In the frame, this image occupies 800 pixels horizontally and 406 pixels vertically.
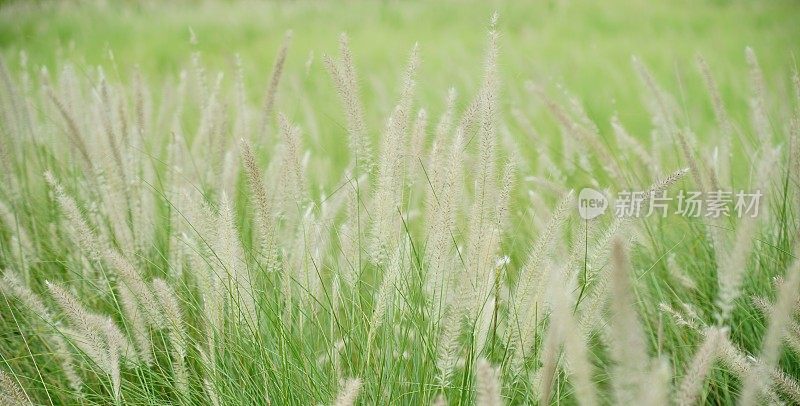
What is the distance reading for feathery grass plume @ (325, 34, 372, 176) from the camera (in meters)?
1.44

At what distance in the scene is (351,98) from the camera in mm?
1448

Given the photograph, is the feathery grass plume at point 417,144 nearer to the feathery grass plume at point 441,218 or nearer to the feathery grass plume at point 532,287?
the feathery grass plume at point 441,218

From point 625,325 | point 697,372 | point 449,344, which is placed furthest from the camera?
point 449,344

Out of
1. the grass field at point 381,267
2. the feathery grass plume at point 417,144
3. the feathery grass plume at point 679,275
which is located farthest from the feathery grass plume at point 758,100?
the feathery grass plume at point 417,144

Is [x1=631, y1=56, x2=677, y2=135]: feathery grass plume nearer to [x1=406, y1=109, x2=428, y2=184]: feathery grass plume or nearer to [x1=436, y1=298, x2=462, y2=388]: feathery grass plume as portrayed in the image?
[x1=406, y1=109, x2=428, y2=184]: feathery grass plume

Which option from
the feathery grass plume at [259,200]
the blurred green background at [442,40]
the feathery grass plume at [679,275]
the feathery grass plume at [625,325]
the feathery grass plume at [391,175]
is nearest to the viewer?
the feathery grass plume at [625,325]

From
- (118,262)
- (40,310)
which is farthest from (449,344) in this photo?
(40,310)

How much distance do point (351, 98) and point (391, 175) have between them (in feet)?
0.64

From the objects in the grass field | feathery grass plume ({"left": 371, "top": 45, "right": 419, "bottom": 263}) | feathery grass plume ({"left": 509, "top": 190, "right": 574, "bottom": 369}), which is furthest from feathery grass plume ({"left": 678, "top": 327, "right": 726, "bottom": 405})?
feathery grass plume ({"left": 371, "top": 45, "right": 419, "bottom": 263})

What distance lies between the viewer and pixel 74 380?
142cm

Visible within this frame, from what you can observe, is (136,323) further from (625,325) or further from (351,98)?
(625,325)

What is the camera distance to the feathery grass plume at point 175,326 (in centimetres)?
Result: 124

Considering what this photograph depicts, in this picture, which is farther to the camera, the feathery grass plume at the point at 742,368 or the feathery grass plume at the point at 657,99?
the feathery grass plume at the point at 657,99

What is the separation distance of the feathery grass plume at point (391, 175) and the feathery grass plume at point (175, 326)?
39 centimetres
